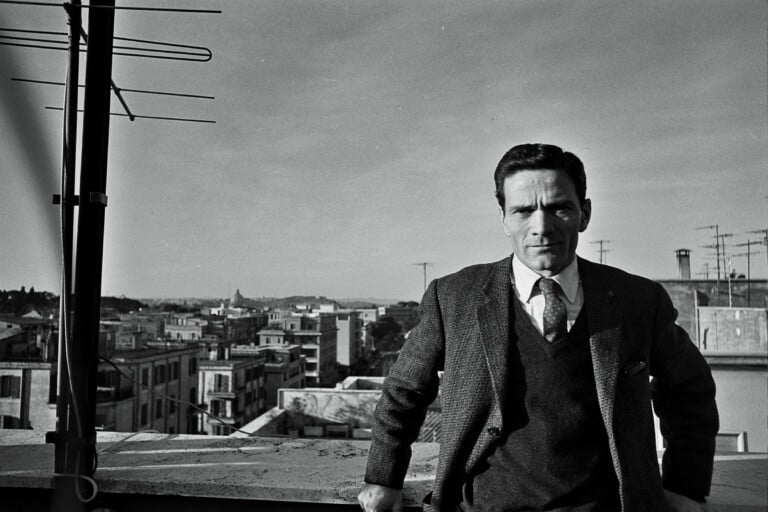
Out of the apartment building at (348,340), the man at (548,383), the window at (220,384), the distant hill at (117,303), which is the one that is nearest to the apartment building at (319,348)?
the apartment building at (348,340)

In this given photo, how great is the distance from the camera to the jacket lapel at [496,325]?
1016mm

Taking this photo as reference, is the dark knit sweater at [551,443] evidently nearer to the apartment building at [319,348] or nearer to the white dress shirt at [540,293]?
the white dress shirt at [540,293]

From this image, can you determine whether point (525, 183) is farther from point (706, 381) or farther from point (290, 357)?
point (290, 357)

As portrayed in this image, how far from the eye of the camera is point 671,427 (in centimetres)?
107

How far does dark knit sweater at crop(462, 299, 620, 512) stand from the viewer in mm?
984

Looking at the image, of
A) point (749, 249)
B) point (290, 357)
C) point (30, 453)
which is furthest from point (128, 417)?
point (290, 357)

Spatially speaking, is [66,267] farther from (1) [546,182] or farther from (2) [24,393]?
(1) [546,182]

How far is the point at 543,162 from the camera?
1047 millimetres

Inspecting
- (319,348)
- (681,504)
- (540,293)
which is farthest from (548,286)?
(319,348)

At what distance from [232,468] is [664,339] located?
1.02m

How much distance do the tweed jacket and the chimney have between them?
30.4 feet

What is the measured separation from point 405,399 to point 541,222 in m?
0.43

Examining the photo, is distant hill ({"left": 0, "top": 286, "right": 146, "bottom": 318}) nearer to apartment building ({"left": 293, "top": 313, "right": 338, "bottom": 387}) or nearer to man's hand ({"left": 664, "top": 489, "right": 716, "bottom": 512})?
man's hand ({"left": 664, "top": 489, "right": 716, "bottom": 512})

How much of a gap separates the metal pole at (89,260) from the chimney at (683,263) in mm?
9712
